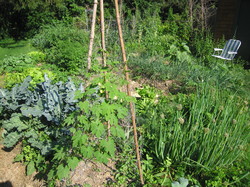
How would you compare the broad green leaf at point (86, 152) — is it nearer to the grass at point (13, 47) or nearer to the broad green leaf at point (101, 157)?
the broad green leaf at point (101, 157)

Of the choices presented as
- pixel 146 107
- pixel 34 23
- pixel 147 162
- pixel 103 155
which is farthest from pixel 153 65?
pixel 34 23

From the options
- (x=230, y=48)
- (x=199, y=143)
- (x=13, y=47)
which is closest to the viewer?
(x=199, y=143)

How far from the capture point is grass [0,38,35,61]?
7.18 m

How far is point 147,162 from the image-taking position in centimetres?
214

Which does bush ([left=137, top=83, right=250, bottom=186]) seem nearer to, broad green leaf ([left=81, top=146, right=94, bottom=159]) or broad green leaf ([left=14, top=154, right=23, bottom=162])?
broad green leaf ([left=81, top=146, right=94, bottom=159])

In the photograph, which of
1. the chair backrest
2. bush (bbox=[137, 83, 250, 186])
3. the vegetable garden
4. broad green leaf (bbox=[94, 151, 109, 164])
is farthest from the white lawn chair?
broad green leaf (bbox=[94, 151, 109, 164])

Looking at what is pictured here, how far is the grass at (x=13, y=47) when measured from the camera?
718 cm

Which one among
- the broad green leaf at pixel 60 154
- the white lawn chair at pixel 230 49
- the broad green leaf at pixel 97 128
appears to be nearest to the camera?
the broad green leaf at pixel 97 128

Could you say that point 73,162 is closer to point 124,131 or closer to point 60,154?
point 60,154

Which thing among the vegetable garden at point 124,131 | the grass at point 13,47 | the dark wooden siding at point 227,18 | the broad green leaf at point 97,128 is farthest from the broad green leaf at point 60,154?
the dark wooden siding at point 227,18

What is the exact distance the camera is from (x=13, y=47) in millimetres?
8117

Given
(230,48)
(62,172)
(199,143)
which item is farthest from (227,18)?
(62,172)

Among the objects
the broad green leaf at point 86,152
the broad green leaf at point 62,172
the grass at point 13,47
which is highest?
the broad green leaf at point 86,152

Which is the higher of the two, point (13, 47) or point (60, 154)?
point (60, 154)
